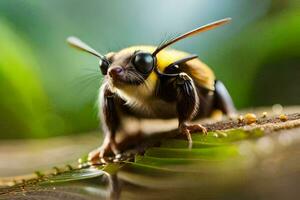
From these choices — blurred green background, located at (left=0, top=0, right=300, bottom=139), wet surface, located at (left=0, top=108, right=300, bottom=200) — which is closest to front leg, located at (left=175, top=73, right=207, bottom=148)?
wet surface, located at (left=0, top=108, right=300, bottom=200)

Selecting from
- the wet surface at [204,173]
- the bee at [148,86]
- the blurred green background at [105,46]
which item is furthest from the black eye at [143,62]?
the blurred green background at [105,46]

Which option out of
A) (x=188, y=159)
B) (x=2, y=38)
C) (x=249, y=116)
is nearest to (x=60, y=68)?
(x=2, y=38)

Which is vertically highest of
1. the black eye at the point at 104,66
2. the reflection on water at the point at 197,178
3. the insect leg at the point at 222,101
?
the black eye at the point at 104,66

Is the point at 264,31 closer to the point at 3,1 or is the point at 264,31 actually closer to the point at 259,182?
the point at 3,1

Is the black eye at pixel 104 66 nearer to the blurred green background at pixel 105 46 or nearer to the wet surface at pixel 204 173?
the wet surface at pixel 204 173

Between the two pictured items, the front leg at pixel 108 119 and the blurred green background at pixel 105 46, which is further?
the blurred green background at pixel 105 46

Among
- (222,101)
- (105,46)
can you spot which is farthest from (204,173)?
(105,46)

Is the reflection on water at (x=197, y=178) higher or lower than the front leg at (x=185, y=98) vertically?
lower
